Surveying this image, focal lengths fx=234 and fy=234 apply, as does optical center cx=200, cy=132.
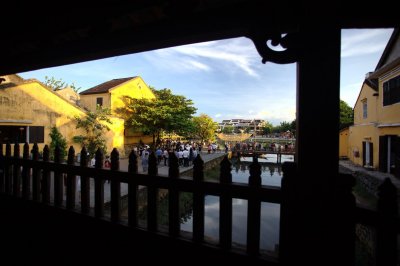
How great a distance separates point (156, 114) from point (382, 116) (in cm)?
1827

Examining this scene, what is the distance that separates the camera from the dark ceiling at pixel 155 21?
168 centimetres

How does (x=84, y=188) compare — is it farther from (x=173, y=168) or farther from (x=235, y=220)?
(x=235, y=220)

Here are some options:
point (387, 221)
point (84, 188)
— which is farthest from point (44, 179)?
point (387, 221)

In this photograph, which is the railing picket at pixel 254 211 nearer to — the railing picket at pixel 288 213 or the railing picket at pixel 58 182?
the railing picket at pixel 288 213

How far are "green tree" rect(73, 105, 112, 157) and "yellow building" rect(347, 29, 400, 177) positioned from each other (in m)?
18.4

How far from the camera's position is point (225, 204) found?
7.28ft

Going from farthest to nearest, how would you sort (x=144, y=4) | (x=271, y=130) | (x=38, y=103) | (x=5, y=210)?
(x=271, y=130), (x=38, y=103), (x=5, y=210), (x=144, y=4)

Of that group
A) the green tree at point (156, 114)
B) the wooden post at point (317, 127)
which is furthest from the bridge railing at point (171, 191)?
the green tree at point (156, 114)

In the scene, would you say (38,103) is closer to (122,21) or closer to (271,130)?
(122,21)

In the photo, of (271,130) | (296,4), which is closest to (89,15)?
(296,4)

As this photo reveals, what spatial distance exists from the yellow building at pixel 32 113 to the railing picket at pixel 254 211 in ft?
49.7

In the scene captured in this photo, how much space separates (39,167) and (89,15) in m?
2.70

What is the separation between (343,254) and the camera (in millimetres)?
1722

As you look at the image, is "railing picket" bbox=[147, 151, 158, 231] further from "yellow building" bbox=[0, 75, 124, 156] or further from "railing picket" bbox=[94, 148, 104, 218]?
"yellow building" bbox=[0, 75, 124, 156]
